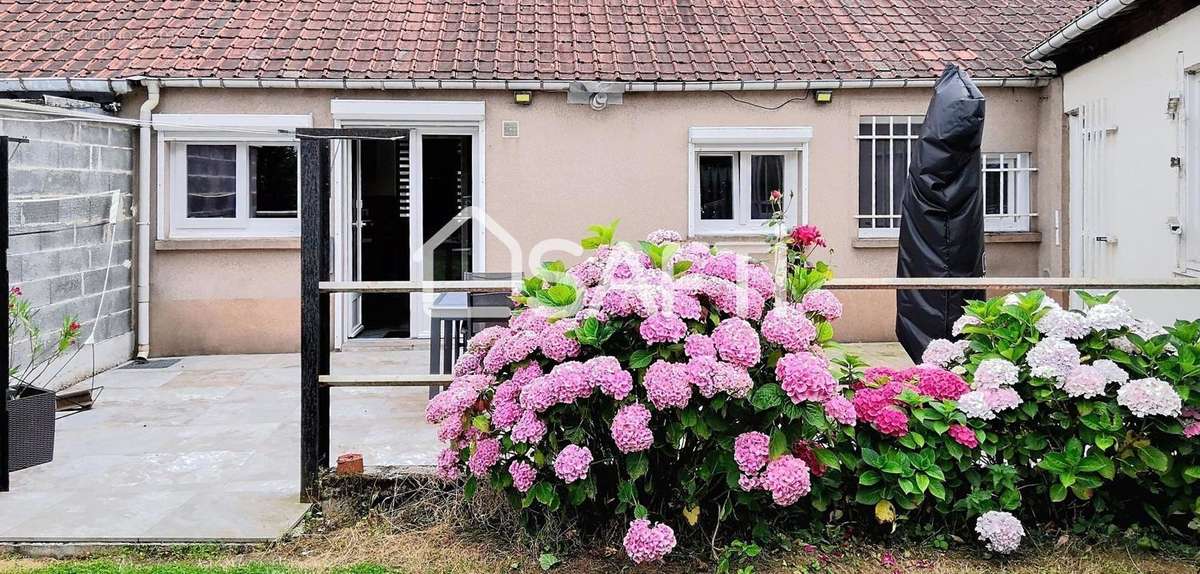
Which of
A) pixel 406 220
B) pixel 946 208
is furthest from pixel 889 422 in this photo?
pixel 406 220

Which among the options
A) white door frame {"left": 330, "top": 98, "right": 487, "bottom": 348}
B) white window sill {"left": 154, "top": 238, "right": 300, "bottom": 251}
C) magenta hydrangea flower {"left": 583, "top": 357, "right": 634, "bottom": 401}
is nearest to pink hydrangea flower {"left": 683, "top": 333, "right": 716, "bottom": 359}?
magenta hydrangea flower {"left": 583, "top": 357, "right": 634, "bottom": 401}

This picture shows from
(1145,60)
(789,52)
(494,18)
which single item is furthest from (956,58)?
(494,18)

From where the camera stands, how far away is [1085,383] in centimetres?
429

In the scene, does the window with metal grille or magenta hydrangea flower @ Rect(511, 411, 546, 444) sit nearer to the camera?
magenta hydrangea flower @ Rect(511, 411, 546, 444)

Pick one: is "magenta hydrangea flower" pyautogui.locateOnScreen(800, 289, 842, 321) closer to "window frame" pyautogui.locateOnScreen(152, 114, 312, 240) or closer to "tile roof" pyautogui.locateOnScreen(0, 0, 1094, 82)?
"tile roof" pyautogui.locateOnScreen(0, 0, 1094, 82)

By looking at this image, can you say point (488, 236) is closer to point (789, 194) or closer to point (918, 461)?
point (789, 194)

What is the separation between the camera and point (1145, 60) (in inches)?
319

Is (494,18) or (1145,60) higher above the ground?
(494,18)

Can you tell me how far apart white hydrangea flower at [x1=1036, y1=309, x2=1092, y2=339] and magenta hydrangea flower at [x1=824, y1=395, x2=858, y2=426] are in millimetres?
1033

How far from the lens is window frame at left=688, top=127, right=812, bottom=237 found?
1031 centimetres

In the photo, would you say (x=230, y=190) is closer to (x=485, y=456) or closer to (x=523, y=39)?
(x=523, y=39)

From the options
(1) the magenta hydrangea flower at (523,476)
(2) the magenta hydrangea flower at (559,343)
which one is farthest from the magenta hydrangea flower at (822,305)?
(1) the magenta hydrangea flower at (523,476)

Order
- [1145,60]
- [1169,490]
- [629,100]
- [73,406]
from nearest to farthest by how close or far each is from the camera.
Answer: [1169,490] < [73,406] < [1145,60] < [629,100]

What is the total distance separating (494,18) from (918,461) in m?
8.20
